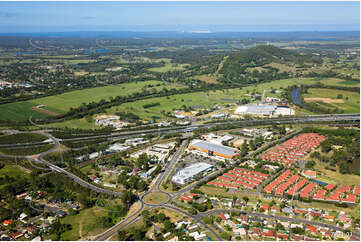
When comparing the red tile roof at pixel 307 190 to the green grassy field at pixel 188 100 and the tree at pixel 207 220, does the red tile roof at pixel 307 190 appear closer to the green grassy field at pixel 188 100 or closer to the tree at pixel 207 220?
the tree at pixel 207 220

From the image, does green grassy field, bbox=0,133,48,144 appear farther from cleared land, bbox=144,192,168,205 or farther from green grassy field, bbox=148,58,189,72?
green grassy field, bbox=148,58,189,72

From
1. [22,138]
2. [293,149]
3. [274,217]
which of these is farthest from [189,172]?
[22,138]

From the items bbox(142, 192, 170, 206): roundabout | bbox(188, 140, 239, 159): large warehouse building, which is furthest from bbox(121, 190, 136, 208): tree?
bbox(188, 140, 239, 159): large warehouse building

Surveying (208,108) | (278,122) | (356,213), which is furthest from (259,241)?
Result: (208,108)

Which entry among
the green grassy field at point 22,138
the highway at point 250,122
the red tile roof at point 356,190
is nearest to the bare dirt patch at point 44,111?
the green grassy field at point 22,138

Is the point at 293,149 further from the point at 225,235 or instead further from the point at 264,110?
the point at 225,235

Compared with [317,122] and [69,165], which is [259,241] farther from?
[317,122]
